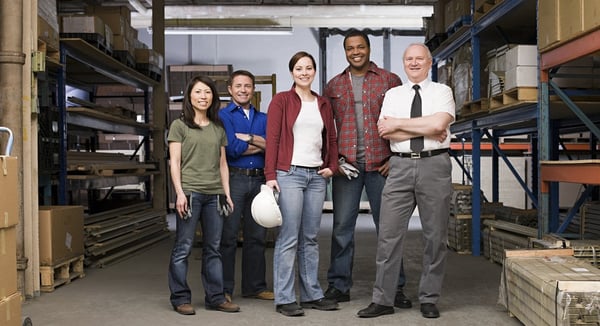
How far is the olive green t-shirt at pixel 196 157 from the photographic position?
4547 millimetres

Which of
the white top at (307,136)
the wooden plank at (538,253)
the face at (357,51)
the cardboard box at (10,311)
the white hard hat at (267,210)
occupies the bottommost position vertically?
the cardboard box at (10,311)

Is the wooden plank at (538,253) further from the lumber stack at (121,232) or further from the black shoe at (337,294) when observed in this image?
the lumber stack at (121,232)

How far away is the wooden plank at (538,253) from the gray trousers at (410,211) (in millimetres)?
519

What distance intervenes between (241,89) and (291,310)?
1.76 m

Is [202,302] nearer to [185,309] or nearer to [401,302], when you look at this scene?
[185,309]

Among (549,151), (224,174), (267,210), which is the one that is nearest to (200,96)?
(224,174)

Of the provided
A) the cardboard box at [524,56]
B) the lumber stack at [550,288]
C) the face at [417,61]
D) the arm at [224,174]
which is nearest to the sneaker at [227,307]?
the arm at [224,174]

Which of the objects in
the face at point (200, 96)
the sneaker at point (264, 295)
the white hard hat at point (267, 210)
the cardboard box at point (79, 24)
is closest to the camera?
the white hard hat at point (267, 210)

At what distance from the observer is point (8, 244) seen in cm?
352

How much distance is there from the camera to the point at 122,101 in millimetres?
15078

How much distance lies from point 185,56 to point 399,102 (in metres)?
12.3

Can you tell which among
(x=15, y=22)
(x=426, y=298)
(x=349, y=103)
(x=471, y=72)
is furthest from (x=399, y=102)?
(x=471, y=72)

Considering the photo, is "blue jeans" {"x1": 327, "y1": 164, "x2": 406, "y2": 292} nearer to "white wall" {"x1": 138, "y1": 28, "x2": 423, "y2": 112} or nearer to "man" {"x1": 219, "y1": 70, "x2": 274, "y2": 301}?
"man" {"x1": 219, "y1": 70, "x2": 274, "y2": 301}

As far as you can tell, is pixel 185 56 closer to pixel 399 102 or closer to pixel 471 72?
pixel 471 72
